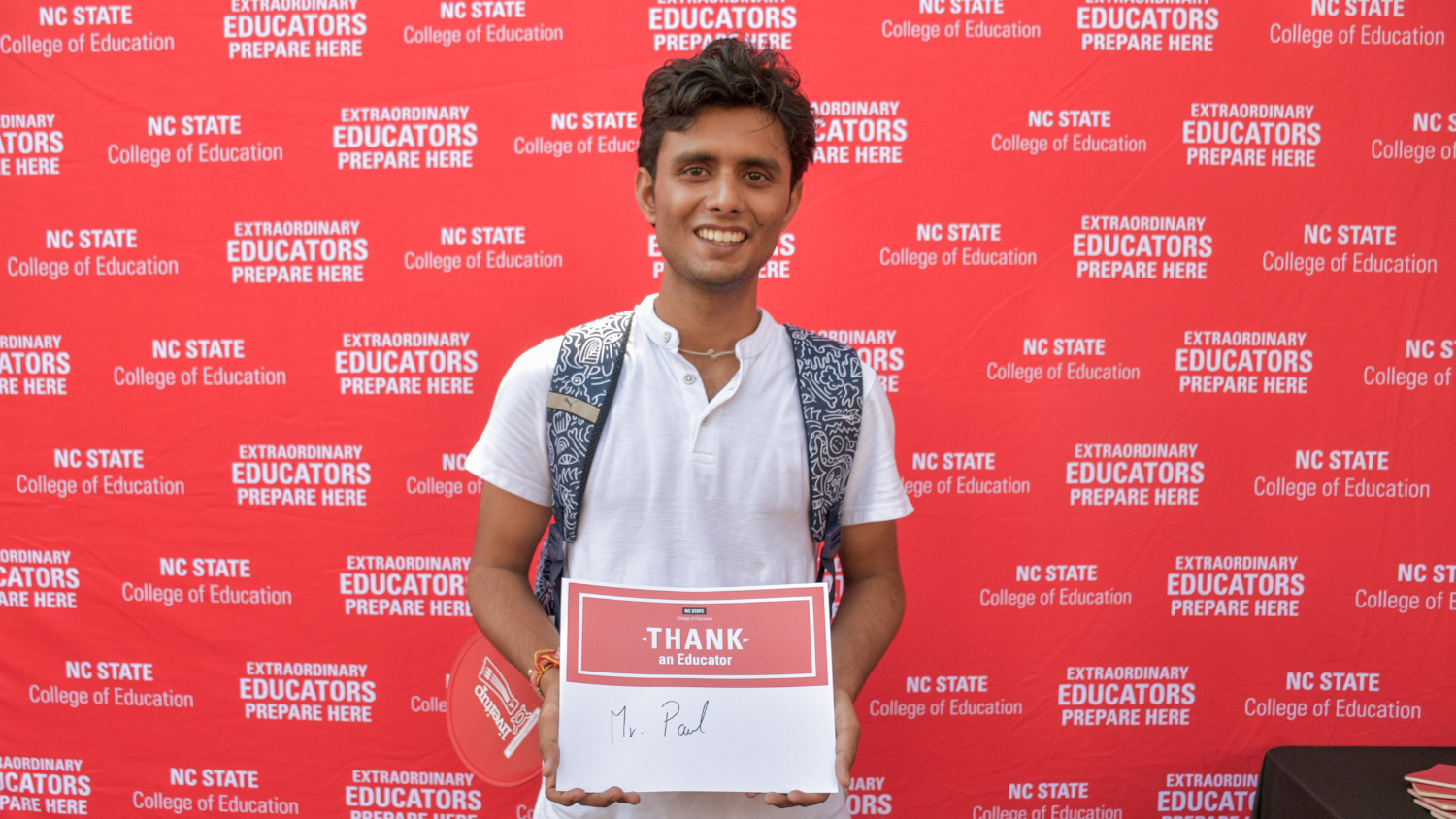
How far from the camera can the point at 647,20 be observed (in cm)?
173

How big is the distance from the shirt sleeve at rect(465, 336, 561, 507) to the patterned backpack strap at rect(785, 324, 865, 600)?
1.18 feet

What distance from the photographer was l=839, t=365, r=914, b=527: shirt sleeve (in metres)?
1.18

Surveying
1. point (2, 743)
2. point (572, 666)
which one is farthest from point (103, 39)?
point (572, 666)

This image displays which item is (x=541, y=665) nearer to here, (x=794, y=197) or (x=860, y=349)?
(x=794, y=197)

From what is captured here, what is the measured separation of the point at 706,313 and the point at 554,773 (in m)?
0.63

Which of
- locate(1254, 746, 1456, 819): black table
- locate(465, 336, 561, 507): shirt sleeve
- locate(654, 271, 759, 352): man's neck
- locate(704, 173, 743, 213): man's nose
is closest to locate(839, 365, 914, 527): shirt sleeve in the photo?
locate(654, 271, 759, 352): man's neck

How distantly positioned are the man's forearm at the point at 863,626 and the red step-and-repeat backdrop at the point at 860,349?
24.1 inches

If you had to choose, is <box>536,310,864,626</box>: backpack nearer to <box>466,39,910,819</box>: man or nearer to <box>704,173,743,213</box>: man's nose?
<box>466,39,910,819</box>: man

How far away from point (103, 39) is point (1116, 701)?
270cm

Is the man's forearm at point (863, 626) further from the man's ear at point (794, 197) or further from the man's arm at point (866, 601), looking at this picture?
the man's ear at point (794, 197)

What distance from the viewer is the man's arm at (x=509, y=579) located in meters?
1.09

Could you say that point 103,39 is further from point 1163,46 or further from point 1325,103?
point 1325,103

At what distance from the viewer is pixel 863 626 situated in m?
1.17

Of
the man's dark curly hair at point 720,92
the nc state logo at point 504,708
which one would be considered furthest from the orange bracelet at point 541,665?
the man's dark curly hair at point 720,92
